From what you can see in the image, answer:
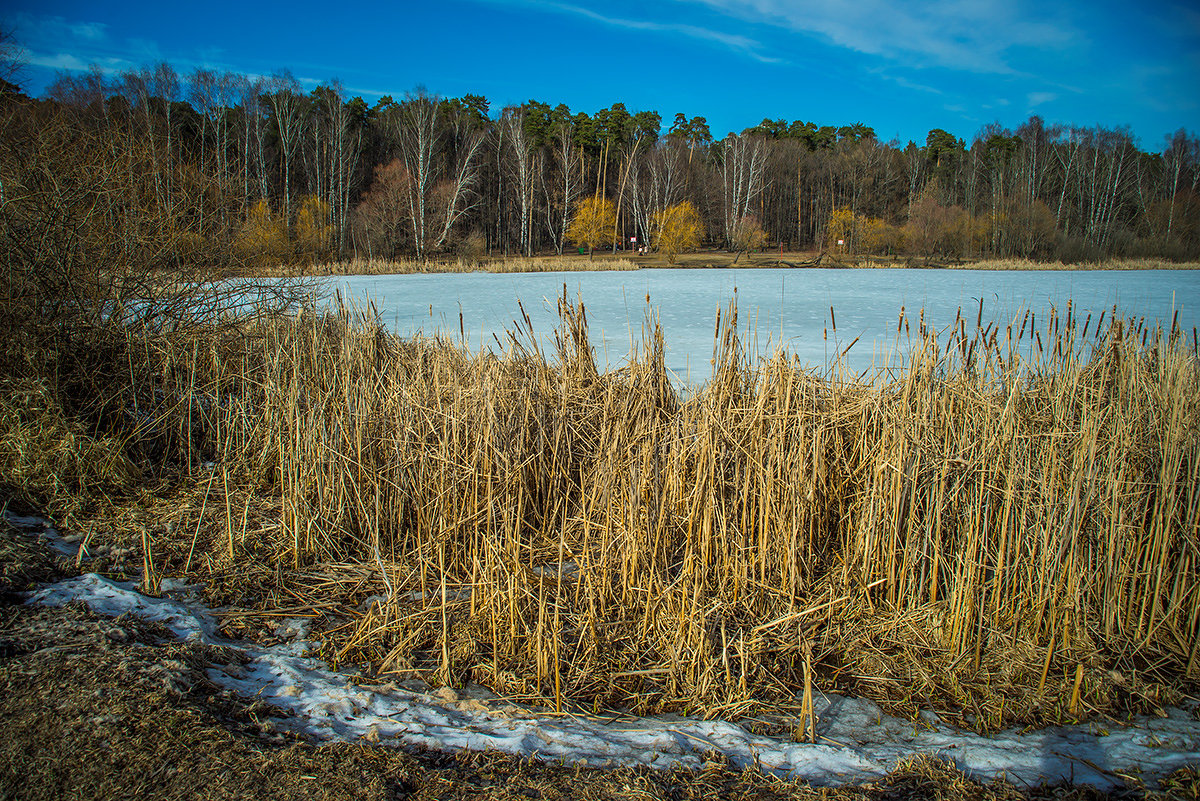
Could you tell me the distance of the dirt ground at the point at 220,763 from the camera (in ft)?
6.04

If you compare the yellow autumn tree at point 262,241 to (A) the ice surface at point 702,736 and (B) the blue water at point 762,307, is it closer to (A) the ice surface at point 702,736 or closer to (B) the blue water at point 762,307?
(B) the blue water at point 762,307

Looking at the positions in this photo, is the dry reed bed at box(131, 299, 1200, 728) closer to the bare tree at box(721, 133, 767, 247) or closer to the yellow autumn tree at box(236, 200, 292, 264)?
the yellow autumn tree at box(236, 200, 292, 264)

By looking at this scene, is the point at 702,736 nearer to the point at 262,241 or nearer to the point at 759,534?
the point at 759,534

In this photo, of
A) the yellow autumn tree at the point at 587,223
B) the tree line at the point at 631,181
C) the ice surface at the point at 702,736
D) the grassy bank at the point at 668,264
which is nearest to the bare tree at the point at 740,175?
the tree line at the point at 631,181

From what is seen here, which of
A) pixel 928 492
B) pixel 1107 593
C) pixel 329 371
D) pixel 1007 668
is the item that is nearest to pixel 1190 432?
pixel 1107 593

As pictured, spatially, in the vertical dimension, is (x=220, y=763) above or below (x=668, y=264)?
below

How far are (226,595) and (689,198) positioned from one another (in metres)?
50.9

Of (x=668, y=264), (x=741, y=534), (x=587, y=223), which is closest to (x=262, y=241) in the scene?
(x=741, y=534)

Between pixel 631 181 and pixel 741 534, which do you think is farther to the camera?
pixel 631 181

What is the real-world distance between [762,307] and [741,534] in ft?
28.2

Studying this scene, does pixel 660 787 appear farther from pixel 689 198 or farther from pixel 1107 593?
pixel 689 198

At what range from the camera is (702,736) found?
2342 millimetres

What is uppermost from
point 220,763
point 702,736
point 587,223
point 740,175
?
point 740,175

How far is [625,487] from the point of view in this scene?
345 centimetres
